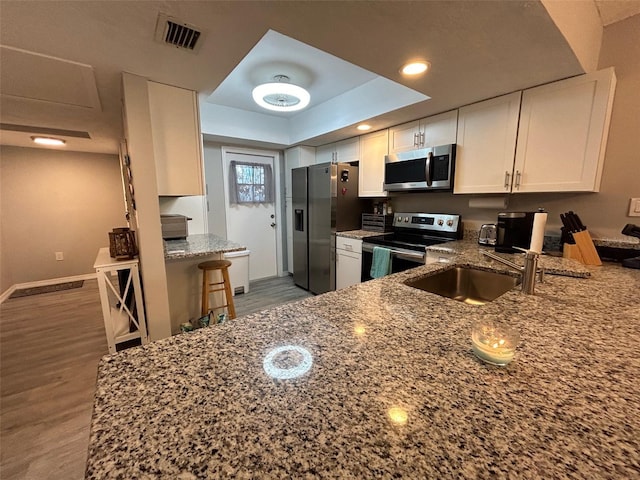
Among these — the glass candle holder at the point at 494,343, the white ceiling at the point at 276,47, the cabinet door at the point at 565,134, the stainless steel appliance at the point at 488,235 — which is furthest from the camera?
the stainless steel appliance at the point at 488,235

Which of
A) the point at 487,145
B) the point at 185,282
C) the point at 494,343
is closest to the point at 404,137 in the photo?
the point at 487,145

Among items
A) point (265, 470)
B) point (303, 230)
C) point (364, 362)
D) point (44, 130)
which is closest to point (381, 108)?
point (303, 230)

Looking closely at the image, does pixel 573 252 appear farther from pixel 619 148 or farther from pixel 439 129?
pixel 439 129

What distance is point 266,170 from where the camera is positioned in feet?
13.7

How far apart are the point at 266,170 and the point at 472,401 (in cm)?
408

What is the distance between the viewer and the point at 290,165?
411 cm

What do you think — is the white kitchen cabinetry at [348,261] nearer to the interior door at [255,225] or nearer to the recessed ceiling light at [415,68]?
the interior door at [255,225]

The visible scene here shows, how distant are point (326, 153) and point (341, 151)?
0.34m

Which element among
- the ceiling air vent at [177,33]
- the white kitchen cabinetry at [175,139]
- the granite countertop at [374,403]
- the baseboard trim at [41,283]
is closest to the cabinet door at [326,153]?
the white kitchen cabinetry at [175,139]

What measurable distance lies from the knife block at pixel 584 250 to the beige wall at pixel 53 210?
5.81 meters

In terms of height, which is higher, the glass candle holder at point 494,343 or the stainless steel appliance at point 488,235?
the stainless steel appliance at point 488,235

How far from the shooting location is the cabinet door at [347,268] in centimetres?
299

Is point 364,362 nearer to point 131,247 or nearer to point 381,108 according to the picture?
point 131,247

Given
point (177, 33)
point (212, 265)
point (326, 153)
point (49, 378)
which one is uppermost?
point (177, 33)
